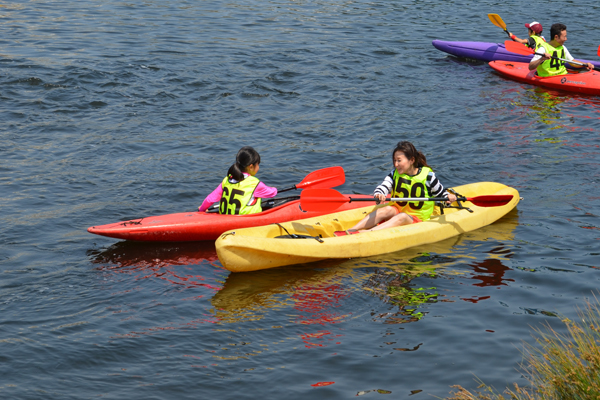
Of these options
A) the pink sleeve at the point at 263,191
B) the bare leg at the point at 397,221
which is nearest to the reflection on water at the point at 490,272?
the bare leg at the point at 397,221

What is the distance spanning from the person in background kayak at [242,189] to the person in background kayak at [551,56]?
707 cm

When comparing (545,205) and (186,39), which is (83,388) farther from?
(186,39)

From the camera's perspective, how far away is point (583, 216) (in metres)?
7.11

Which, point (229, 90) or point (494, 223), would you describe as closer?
point (494, 223)

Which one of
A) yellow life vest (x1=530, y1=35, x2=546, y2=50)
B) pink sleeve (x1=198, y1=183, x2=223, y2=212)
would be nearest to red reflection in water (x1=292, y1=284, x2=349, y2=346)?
pink sleeve (x1=198, y1=183, x2=223, y2=212)

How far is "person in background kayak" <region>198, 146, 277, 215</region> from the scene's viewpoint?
635 cm

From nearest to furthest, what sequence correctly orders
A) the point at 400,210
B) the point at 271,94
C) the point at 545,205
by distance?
the point at 400,210, the point at 545,205, the point at 271,94

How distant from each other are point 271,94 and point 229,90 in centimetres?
76

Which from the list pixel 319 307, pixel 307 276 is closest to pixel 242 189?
pixel 307 276

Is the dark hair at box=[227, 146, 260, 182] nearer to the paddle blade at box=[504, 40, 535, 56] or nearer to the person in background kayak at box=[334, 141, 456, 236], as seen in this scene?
the person in background kayak at box=[334, 141, 456, 236]

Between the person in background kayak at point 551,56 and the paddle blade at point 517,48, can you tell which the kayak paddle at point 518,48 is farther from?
the person in background kayak at point 551,56

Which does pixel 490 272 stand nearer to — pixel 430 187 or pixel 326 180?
pixel 430 187

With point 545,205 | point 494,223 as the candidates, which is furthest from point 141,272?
point 545,205

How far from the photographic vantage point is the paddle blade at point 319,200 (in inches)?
257
